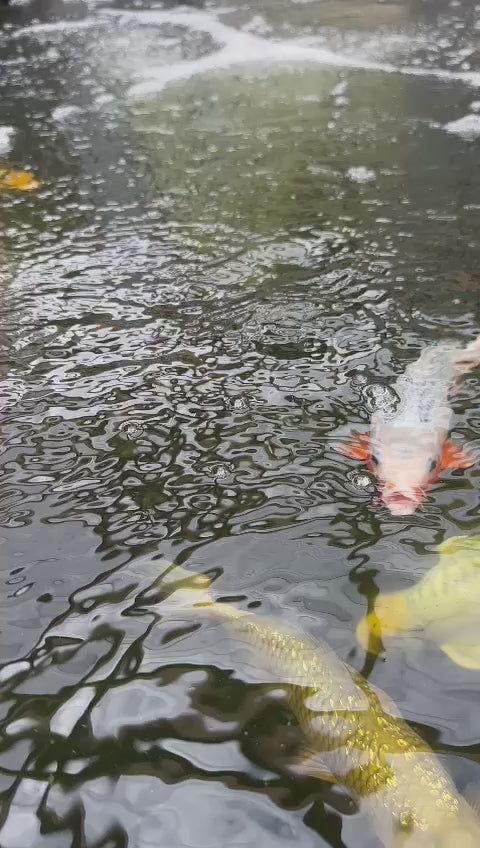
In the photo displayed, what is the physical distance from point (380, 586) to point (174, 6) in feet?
51.0

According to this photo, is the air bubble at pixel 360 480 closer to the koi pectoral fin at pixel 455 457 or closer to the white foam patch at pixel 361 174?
the koi pectoral fin at pixel 455 457

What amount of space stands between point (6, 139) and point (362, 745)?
676 cm

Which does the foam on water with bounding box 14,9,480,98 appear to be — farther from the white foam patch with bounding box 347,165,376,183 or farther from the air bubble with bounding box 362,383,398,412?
the air bubble with bounding box 362,383,398,412

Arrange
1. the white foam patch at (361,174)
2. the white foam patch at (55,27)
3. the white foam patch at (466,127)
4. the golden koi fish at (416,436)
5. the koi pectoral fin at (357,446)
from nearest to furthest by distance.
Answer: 1. the golden koi fish at (416,436)
2. the koi pectoral fin at (357,446)
3. the white foam patch at (361,174)
4. the white foam patch at (466,127)
5. the white foam patch at (55,27)

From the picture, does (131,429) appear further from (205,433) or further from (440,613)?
(440,613)

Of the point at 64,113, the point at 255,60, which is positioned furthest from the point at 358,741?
the point at 255,60

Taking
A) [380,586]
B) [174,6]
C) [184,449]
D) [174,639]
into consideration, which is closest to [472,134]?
[184,449]

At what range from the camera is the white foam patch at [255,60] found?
7.96 meters

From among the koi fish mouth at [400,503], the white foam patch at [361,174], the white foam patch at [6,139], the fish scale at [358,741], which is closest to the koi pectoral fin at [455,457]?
the koi fish mouth at [400,503]

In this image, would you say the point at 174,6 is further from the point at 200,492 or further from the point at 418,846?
the point at 418,846

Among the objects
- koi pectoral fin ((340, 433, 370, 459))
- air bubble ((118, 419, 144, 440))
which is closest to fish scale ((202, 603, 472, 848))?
koi pectoral fin ((340, 433, 370, 459))

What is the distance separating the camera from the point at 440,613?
1881 millimetres

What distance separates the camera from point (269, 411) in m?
2.80

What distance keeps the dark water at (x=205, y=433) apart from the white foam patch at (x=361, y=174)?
47mm
